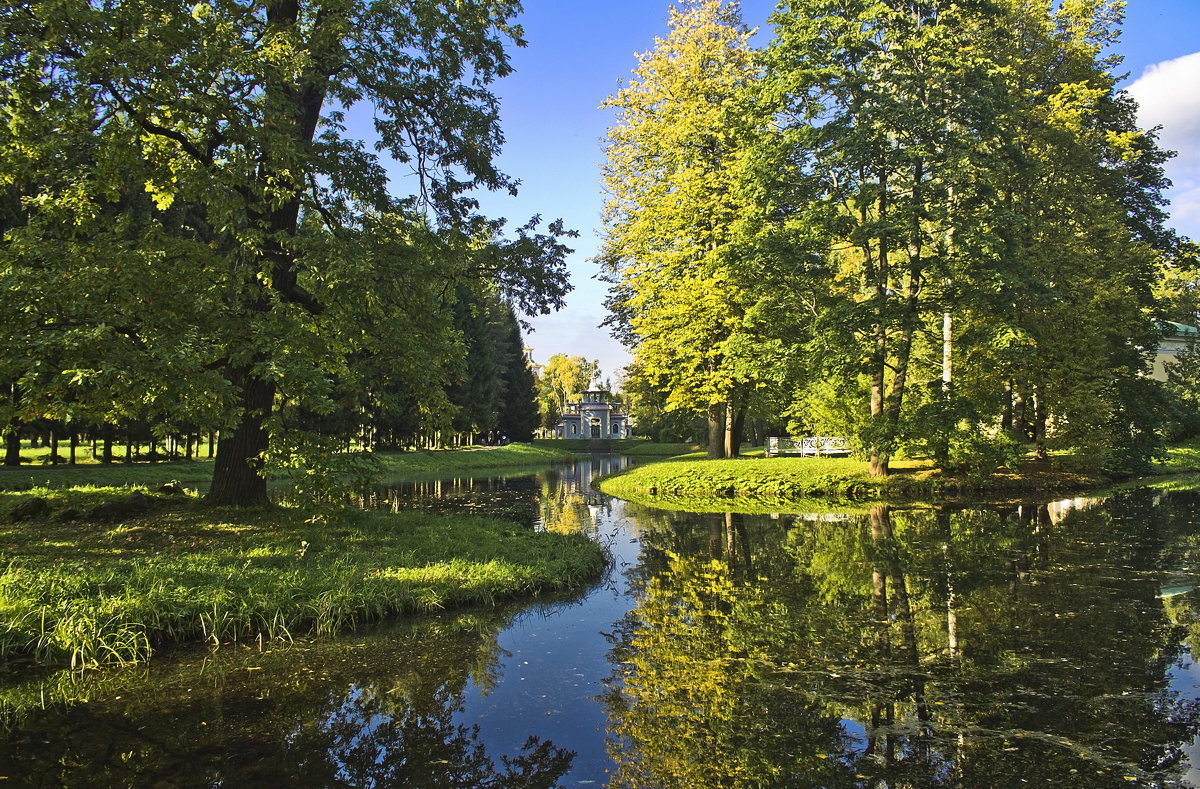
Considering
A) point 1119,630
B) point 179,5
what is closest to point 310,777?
point 1119,630

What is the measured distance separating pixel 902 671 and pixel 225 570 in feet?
24.2

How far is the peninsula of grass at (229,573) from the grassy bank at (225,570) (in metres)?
0.02

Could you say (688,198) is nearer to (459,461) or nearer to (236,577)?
(236,577)

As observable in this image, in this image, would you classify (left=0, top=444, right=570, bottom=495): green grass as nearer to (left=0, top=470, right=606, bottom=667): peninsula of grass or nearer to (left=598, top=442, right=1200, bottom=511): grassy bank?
(left=0, top=470, right=606, bottom=667): peninsula of grass

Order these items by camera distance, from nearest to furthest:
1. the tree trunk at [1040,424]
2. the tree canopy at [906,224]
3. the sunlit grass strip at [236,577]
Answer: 1. the sunlit grass strip at [236,577]
2. the tree canopy at [906,224]
3. the tree trunk at [1040,424]

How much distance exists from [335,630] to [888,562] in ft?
27.0

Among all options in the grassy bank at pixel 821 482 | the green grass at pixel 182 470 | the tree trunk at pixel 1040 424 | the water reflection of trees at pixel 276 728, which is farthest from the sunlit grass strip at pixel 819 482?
the water reflection of trees at pixel 276 728

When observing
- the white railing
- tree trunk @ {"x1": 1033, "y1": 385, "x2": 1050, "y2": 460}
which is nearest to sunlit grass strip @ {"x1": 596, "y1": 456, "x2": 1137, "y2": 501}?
tree trunk @ {"x1": 1033, "y1": 385, "x2": 1050, "y2": 460}

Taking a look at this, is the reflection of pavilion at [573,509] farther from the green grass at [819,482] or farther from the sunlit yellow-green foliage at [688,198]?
the sunlit yellow-green foliage at [688,198]

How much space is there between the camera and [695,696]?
5.46 metres

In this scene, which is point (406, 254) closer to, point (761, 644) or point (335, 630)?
point (335, 630)

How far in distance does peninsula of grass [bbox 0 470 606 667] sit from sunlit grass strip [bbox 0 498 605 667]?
15 mm

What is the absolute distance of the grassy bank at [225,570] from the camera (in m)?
6.54

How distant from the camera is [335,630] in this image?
7258mm
